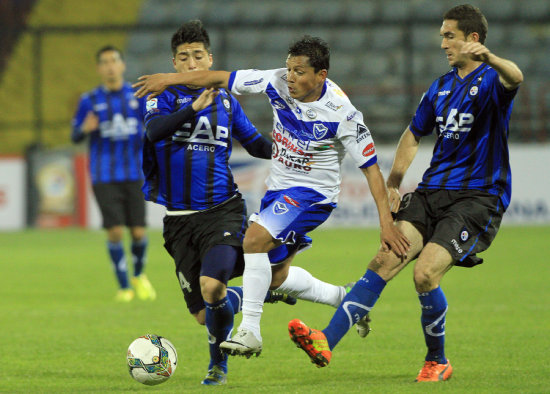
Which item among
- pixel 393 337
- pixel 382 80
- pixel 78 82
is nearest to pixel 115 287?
pixel 393 337

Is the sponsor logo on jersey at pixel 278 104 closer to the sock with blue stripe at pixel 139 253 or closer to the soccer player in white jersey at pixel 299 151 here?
the soccer player in white jersey at pixel 299 151

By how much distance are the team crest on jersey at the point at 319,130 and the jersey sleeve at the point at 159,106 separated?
0.92m

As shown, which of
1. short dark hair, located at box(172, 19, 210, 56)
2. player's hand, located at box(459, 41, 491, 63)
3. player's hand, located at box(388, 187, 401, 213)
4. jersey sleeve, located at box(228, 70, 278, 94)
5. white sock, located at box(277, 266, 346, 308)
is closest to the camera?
player's hand, located at box(459, 41, 491, 63)

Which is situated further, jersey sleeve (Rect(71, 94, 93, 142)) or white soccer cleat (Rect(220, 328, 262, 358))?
jersey sleeve (Rect(71, 94, 93, 142))

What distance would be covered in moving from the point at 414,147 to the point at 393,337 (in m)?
1.86

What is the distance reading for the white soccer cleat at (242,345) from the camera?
15.7ft

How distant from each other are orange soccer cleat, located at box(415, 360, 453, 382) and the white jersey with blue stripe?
1074 mm

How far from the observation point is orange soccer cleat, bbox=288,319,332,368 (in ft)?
15.6

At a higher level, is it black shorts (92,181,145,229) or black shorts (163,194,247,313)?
black shorts (163,194,247,313)

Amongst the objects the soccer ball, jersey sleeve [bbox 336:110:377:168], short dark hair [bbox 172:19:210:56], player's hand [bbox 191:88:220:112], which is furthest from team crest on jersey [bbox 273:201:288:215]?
short dark hair [bbox 172:19:210:56]

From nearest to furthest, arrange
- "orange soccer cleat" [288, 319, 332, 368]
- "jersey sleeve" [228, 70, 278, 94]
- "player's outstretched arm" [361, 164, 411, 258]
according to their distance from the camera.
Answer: "orange soccer cleat" [288, 319, 332, 368], "player's outstretched arm" [361, 164, 411, 258], "jersey sleeve" [228, 70, 278, 94]

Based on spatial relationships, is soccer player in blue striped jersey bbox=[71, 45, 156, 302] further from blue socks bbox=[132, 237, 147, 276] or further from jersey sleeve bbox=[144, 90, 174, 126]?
jersey sleeve bbox=[144, 90, 174, 126]

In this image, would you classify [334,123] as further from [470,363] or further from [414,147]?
[470,363]

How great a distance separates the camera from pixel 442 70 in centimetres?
2002
